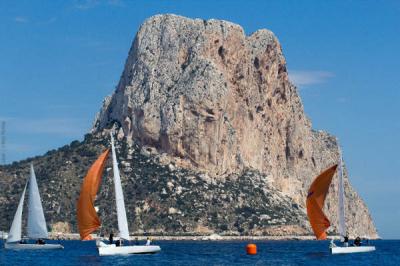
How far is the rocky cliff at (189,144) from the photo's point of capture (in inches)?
6772

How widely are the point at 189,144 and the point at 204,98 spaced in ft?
29.9

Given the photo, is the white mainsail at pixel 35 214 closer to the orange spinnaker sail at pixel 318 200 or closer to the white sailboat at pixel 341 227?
the orange spinnaker sail at pixel 318 200

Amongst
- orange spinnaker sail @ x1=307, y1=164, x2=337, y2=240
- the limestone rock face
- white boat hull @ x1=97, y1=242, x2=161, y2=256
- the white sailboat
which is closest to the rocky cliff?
the limestone rock face

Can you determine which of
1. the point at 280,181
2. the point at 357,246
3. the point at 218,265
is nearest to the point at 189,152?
the point at 280,181

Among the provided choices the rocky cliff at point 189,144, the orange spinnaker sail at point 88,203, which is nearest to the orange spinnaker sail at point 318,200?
the orange spinnaker sail at point 88,203

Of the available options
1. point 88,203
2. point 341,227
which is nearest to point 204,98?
point 341,227

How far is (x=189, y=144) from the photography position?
174750mm

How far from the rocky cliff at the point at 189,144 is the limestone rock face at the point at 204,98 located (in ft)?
0.73

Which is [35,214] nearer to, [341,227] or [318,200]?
[318,200]

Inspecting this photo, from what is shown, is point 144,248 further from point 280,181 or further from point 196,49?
point 280,181

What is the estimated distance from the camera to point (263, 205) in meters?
178

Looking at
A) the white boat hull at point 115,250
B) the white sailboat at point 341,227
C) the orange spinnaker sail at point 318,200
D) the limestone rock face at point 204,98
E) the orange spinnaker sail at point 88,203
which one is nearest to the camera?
the orange spinnaker sail at point 88,203

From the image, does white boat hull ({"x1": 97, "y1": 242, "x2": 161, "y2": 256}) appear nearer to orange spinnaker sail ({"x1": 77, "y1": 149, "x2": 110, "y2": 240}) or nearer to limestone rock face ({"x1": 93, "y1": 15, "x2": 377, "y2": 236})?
orange spinnaker sail ({"x1": 77, "y1": 149, "x2": 110, "y2": 240})

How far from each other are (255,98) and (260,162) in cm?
1358
